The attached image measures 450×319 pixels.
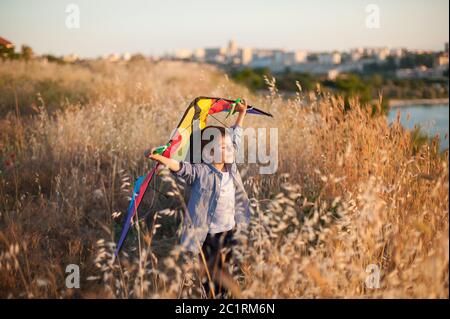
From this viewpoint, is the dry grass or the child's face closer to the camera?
the dry grass

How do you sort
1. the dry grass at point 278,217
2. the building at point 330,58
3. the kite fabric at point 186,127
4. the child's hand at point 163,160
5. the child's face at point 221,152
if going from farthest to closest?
1. the building at point 330,58
2. the kite fabric at point 186,127
3. the child's face at point 221,152
4. the child's hand at point 163,160
5. the dry grass at point 278,217

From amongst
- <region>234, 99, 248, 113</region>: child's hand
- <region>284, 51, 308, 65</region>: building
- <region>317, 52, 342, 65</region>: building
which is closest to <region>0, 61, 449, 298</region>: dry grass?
<region>234, 99, 248, 113</region>: child's hand

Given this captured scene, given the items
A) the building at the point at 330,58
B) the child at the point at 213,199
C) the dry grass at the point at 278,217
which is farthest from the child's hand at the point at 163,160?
the building at the point at 330,58

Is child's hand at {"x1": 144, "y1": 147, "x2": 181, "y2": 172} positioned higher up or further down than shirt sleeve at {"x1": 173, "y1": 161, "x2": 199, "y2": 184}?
higher up

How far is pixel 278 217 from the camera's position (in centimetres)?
243

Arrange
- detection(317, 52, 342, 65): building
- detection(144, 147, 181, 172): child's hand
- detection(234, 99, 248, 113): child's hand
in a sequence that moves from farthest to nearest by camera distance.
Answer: detection(317, 52, 342, 65): building, detection(234, 99, 248, 113): child's hand, detection(144, 147, 181, 172): child's hand

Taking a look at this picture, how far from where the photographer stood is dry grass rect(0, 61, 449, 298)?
234 centimetres

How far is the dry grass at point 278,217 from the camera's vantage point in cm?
234

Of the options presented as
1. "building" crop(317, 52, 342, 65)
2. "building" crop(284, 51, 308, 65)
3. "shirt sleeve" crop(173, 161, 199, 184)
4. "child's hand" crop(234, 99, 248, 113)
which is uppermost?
"building" crop(284, 51, 308, 65)

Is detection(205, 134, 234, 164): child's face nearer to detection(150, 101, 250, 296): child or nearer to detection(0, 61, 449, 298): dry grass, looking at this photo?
detection(150, 101, 250, 296): child

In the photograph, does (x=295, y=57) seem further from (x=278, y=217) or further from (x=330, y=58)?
(x=278, y=217)

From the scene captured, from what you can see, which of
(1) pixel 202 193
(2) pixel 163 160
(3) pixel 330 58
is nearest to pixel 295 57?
(3) pixel 330 58

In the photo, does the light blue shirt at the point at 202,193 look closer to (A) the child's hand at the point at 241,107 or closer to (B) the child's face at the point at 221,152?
(B) the child's face at the point at 221,152

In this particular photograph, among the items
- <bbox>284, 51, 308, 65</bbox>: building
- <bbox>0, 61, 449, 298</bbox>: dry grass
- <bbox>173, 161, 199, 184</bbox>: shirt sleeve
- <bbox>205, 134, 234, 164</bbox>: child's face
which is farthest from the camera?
<bbox>284, 51, 308, 65</bbox>: building
